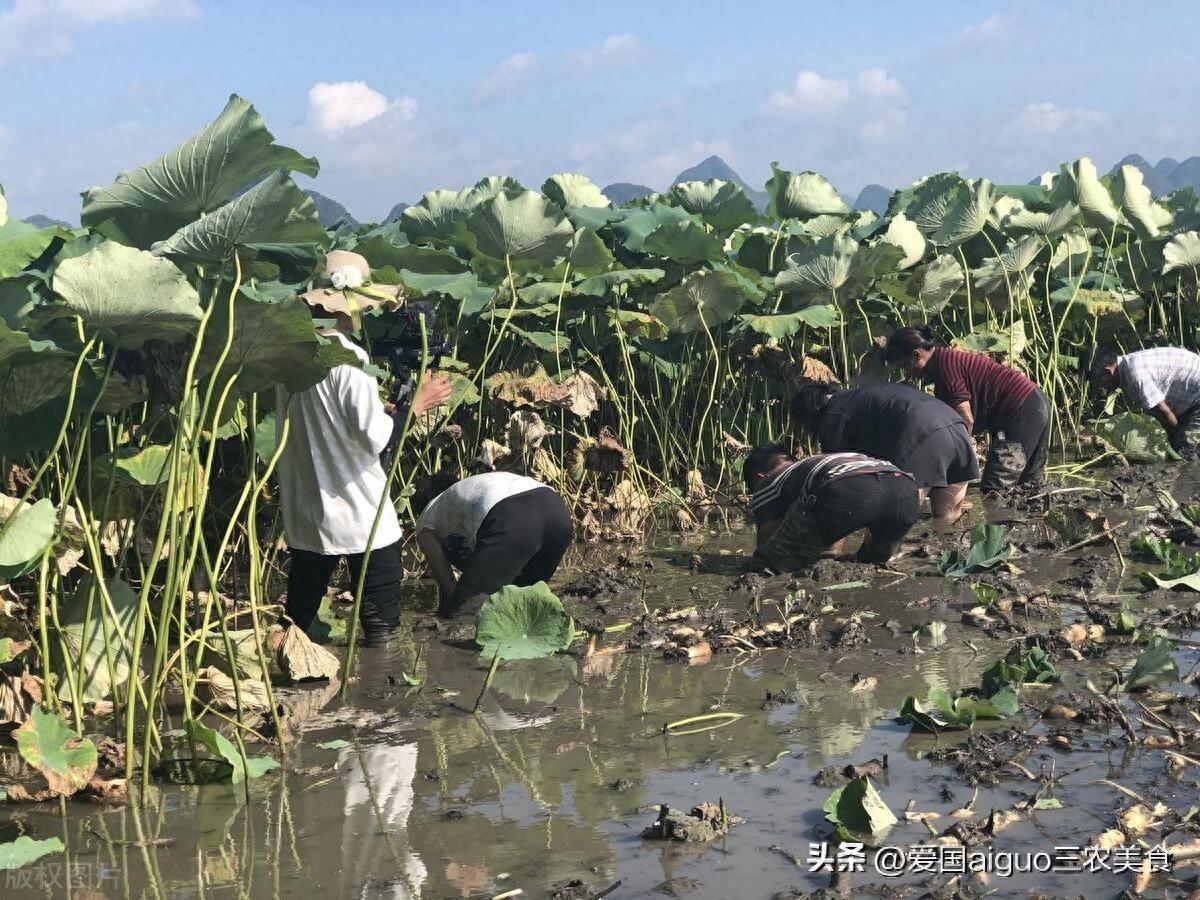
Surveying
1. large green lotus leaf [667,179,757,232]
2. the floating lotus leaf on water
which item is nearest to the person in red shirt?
large green lotus leaf [667,179,757,232]

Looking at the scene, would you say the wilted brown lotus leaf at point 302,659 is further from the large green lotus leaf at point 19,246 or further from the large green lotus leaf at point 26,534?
the large green lotus leaf at point 19,246

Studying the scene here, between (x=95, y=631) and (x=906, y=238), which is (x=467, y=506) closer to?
(x=95, y=631)

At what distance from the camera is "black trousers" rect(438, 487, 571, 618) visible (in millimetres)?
5613

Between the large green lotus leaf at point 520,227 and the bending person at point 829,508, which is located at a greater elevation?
the large green lotus leaf at point 520,227

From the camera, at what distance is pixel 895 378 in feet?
31.9

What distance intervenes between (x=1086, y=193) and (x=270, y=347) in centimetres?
760

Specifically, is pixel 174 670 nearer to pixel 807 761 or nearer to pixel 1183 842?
pixel 807 761

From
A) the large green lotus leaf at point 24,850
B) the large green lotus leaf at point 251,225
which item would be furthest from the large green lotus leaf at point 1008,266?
the large green lotus leaf at point 24,850

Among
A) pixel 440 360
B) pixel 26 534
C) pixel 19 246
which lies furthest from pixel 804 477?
pixel 26 534

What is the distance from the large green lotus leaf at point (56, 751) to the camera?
368cm

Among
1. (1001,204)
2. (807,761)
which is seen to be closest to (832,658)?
(807,761)

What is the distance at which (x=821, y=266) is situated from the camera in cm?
808

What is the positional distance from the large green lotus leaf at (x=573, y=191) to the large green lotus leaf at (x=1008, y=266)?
2.75m

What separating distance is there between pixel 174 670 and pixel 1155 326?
8.97 meters
